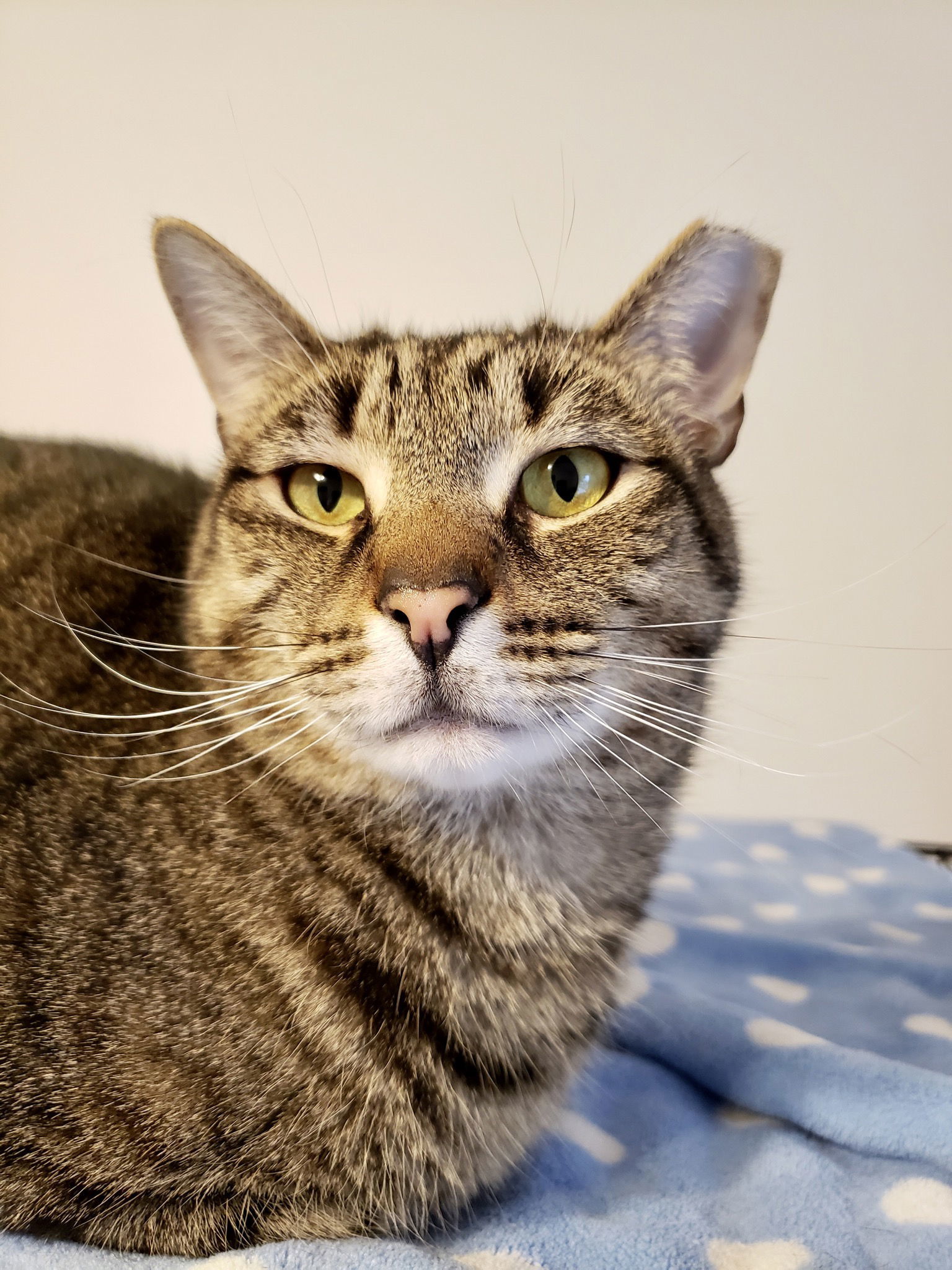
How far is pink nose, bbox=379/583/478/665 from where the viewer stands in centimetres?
60

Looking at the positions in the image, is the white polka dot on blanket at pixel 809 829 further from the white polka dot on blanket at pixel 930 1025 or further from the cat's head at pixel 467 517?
the cat's head at pixel 467 517

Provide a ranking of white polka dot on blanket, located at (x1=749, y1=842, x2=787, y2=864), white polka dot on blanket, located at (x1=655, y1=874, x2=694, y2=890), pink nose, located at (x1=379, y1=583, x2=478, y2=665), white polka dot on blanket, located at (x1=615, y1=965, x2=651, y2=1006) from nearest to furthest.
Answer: pink nose, located at (x1=379, y1=583, x2=478, y2=665)
white polka dot on blanket, located at (x1=615, y1=965, x2=651, y2=1006)
white polka dot on blanket, located at (x1=655, y1=874, x2=694, y2=890)
white polka dot on blanket, located at (x1=749, y1=842, x2=787, y2=864)

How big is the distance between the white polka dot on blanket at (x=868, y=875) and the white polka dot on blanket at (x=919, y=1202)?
76 centimetres

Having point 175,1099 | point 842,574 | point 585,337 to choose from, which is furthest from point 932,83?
point 175,1099

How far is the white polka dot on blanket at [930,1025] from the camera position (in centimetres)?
107

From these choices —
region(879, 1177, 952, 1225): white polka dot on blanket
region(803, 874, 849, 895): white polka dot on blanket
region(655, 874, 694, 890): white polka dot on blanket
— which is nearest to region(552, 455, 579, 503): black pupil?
region(879, 1177, 952, 1225): white polka dot on blanket

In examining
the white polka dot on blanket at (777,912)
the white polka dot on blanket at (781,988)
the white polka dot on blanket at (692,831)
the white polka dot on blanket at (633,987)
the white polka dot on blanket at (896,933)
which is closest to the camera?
the white polka dot on blanket at (633,987)

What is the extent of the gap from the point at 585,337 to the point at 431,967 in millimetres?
627

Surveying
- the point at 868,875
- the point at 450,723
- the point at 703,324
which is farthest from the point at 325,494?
the point at 868,875

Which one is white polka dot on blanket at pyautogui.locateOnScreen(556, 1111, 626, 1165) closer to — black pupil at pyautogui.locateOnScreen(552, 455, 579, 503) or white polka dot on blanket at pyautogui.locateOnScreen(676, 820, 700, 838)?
black pupil at pyautogui.locateOnScreen(552, 455, 579, 503)

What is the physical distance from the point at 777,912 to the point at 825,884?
0.15 metres

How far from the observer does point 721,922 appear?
1395mm

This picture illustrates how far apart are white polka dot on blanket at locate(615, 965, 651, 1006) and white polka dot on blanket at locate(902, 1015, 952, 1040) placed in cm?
34

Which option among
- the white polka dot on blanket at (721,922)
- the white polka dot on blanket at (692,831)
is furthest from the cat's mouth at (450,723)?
the white polka dot on blanket at (692,831)
